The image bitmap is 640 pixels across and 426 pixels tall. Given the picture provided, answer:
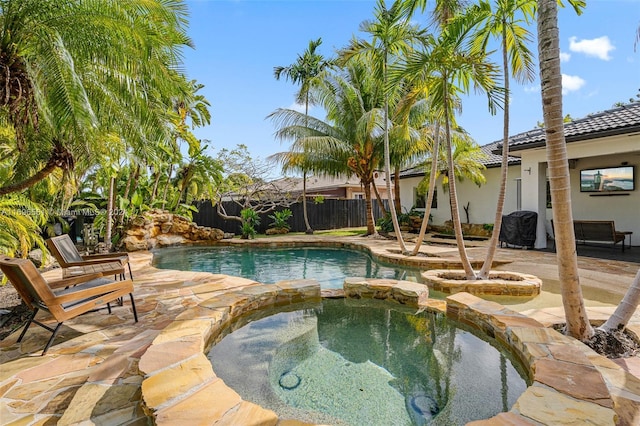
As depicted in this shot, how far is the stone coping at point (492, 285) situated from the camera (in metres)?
6.01

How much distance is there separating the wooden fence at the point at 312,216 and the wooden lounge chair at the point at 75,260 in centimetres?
1317

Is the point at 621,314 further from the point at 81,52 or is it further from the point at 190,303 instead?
the point at 81,52

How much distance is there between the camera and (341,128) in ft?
54.2

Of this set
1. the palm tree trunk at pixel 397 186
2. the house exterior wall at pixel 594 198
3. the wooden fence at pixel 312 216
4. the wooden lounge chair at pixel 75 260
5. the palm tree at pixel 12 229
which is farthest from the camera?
the wooden fence at pixel 312 216

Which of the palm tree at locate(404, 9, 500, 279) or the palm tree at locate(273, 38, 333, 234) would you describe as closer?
the palm tree at locate(404, 9, 500, 279)

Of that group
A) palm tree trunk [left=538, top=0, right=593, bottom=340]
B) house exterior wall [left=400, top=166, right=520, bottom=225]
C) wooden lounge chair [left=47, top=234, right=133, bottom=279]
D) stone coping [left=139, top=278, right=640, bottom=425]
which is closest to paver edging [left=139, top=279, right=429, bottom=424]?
stone coping [left=139, top=278, right=640, bottom=425]

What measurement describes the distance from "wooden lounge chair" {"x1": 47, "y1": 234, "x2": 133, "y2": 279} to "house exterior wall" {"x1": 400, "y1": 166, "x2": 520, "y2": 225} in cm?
1481

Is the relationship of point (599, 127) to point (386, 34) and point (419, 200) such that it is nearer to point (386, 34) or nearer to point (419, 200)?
point (386, 34)

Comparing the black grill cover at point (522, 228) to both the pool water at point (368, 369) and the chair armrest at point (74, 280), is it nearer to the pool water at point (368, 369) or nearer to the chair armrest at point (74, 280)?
the pool water at point (368, 369)

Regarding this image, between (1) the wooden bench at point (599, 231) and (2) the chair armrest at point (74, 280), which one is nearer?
(2) the chair armrest at point (74, 280)

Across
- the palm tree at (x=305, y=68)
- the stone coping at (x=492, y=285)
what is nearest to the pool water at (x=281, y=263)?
the stone coping at (x=492, y=285)

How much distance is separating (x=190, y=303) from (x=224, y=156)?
14256 mm

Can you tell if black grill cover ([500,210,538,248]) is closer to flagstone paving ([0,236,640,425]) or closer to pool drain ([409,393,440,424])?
flagstone paving ([0,236,640,425])

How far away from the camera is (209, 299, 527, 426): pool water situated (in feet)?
9.37
